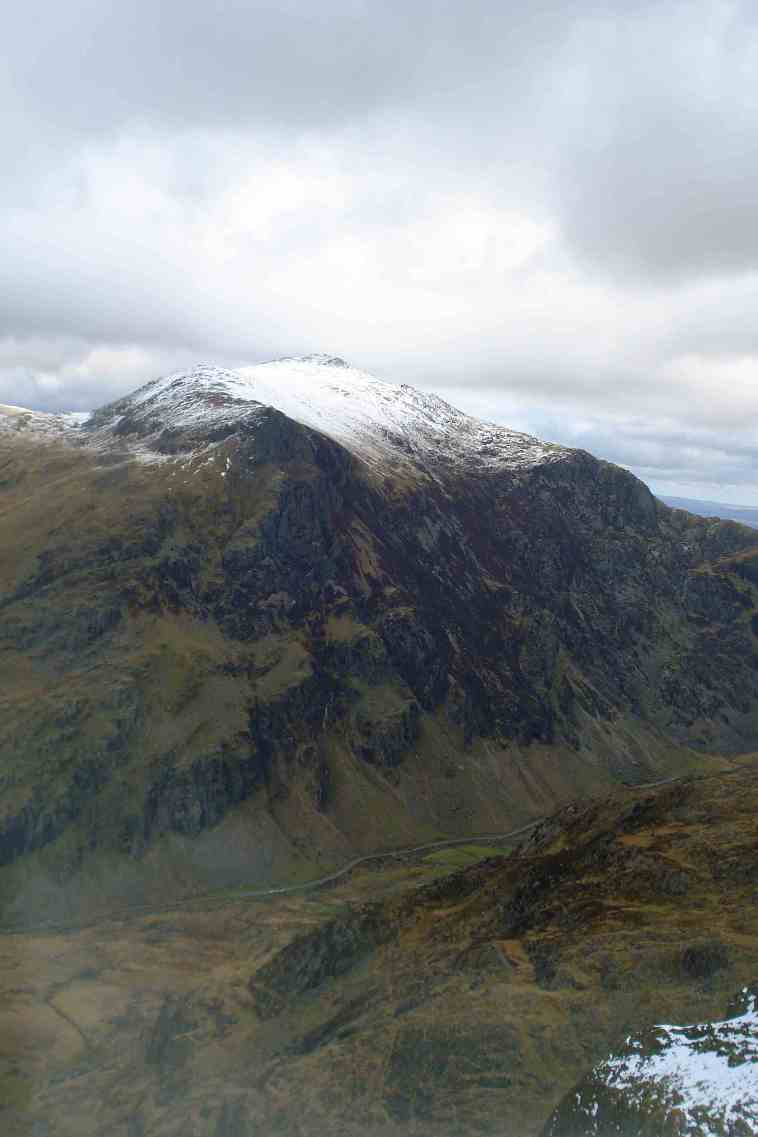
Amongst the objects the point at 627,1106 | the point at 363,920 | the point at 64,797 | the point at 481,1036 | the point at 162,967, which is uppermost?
the point at 627,1106

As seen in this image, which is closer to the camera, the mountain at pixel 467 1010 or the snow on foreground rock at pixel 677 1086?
the snow on foreground rock at pixel 677 1086

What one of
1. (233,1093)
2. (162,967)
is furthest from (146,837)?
(233,1093)

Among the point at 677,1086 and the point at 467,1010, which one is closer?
the point at 677,1086

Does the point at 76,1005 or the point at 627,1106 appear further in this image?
the point at 76,1005

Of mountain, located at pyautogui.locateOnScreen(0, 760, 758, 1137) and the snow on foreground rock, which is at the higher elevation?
the snow on foreground rock

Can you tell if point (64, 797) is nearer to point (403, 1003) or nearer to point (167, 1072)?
point (167, 1072)

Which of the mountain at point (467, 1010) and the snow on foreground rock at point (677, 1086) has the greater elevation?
the snow on foreground rock at point (677, 1086)

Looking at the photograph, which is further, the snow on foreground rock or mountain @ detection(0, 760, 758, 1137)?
mountain @ detection(0, 760, 758, 1137)

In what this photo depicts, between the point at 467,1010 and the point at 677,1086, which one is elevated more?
the point at 677,1086
